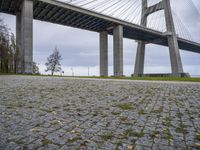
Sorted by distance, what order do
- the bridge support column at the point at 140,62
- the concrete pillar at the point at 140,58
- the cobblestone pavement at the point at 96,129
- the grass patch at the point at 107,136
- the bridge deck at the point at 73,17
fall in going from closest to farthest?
the cobblestone pavement at the point at 96,129 → the grass patch at the point at 107,136 → the bridge deck at the point at 73,17 → the concrete pillar at the point at 140,58 → the bridge support column at the point at 140,62

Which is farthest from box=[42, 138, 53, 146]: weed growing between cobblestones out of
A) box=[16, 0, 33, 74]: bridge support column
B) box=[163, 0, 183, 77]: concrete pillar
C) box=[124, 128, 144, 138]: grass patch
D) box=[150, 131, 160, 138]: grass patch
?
box=[163, 0, 183, 77]: concrete pillar

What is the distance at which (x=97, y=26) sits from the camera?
120 feet

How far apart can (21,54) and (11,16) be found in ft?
31.9

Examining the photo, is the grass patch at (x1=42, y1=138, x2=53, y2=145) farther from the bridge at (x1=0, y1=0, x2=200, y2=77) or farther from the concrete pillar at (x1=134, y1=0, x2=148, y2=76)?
the concrete pillar at (x1=134, y1=0, x2=148, y2=76)

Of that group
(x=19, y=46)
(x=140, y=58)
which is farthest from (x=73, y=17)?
(x=140, y=58)

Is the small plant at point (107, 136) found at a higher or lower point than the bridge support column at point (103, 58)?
lower

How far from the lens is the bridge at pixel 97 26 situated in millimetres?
24625

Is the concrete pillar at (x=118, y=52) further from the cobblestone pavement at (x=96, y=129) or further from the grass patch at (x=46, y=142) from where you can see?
the grass patch at (x=46, y=142)

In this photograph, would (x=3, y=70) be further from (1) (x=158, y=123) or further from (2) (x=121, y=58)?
(1) (x=158, y=123)

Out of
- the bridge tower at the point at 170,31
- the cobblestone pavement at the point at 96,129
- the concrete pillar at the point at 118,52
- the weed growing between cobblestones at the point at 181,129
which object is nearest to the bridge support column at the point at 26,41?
the concrete pillar at the point at 118,52

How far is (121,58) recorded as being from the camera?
34.1 meters

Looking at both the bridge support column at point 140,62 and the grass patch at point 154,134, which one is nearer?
the grass patch at point 154,134

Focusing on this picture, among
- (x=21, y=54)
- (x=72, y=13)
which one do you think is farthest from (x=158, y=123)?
(x=72, y=13)

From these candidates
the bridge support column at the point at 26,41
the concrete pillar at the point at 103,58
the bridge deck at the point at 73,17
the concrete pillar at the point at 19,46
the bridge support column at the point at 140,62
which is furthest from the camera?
the bridge support column at the point at 140,62
